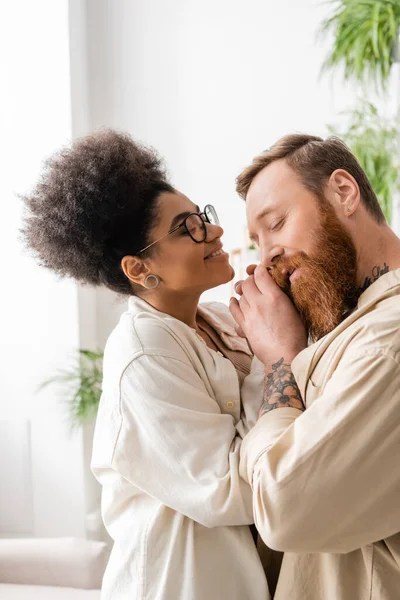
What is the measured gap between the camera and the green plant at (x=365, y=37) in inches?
144

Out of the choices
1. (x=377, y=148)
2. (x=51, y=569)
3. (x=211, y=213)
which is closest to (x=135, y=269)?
(x=211, y=213)

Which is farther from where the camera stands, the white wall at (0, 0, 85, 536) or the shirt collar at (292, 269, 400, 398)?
the white wall at (0, 0, 85, 536)

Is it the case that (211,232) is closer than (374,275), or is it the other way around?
(374,275)

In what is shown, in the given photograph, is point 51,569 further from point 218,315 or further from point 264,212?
point 264,212

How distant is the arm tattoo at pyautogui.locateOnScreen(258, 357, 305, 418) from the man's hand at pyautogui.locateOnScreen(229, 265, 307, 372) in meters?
0.03

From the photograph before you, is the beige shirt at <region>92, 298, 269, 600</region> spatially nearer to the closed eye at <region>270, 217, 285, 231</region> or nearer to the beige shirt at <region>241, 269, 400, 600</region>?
the beige shirt at <region>241, 269, 400, 600</region>

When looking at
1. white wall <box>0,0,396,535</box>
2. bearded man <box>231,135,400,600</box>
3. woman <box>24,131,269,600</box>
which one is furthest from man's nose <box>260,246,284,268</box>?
white wall <box>0,0,396,535</box>

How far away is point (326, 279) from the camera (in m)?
1.55

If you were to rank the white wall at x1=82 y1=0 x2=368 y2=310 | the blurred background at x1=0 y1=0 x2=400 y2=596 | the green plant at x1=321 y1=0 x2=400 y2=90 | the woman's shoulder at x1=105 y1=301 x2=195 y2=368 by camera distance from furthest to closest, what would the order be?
the white wall at x1=82 y1=0 x2=368 y2=310 → the blurred background at x1=0 y1=0 x2=400 y2=596 → the green plant at x1=321 y1=0 x2=400 y2=90 → the woman's shoulder at x1=105 y1=301 x2=195 y2=368

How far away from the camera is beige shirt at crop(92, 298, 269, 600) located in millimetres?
1343

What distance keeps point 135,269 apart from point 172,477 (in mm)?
571

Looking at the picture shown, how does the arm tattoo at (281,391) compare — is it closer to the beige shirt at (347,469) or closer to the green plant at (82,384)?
the beige shirt at (347,469)

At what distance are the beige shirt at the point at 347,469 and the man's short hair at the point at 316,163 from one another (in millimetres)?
483

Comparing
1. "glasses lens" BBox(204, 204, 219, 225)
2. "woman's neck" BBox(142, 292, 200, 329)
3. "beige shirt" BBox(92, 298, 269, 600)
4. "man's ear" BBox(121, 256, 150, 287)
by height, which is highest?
"glasses lens" BBox(204, 204, 219, 225)
